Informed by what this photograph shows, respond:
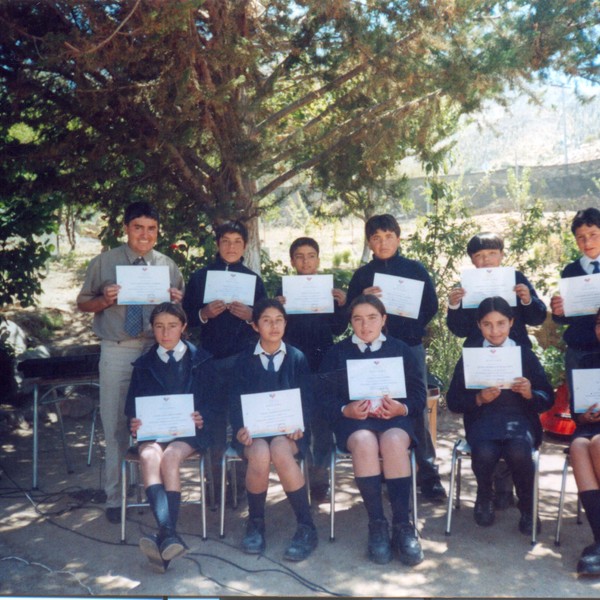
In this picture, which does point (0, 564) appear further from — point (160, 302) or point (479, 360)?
point (479, 360)

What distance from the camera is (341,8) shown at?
4.92m

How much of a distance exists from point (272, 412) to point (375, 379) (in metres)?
0.63

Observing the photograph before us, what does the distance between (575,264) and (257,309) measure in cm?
204

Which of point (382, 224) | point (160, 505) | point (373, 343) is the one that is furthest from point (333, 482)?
point (382, 224)

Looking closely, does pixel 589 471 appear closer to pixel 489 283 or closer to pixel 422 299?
pixel 489 283

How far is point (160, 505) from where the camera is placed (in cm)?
397

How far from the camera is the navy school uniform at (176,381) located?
4.42 meters

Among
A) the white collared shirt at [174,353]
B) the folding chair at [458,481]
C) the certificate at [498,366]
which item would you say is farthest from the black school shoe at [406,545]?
the white collared shirt at [174,353]

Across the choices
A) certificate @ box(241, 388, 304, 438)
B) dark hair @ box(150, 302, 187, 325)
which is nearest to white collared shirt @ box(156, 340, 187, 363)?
dark hair @ box(150, 302, 187, 325)

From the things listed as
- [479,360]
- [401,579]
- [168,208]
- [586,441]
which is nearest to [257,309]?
[479,360]

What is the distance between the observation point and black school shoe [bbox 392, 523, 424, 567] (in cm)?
385

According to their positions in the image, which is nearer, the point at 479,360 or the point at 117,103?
the point at 479,360

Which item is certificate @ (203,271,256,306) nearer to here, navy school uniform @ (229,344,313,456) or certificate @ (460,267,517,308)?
navy school uniform @ (229,344,313,456)

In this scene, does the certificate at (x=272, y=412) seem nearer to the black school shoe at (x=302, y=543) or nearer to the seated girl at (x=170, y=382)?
the seated girl at (x=170, y=382)
